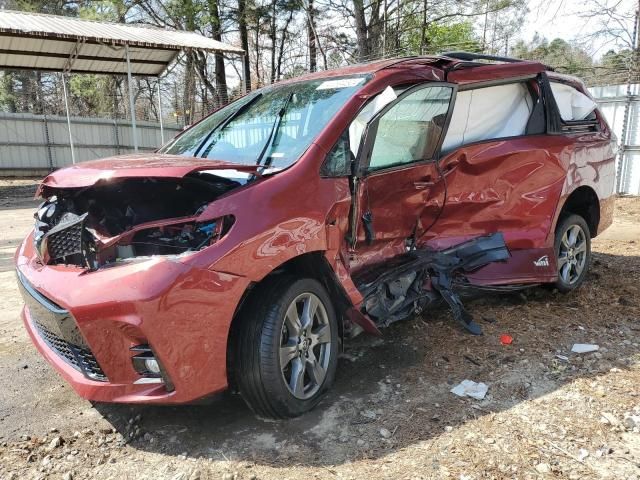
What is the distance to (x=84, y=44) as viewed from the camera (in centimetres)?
1339

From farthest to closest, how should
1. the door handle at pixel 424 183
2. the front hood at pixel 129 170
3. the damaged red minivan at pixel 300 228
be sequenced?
1. the door handle at pixel 424 183
2. the front hood at pixel 129 170
3. the damaged red minivan at pixel 300 228

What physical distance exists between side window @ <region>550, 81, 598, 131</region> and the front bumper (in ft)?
11.6

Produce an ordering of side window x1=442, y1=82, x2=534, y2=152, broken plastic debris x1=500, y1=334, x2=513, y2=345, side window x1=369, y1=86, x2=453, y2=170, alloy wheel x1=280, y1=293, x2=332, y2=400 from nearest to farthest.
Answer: alloy wheel x1=280, y1=293, x2=332, y2=400
side window x1=369, y1=86, x2=453, y2=170
broken plastic debris x1=500, y1=334, x2=513, y2=345
side window x1=442, y1=82, x2=534, y2=152

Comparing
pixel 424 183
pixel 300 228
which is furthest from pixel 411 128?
pixel 300 228

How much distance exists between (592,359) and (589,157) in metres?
1.99

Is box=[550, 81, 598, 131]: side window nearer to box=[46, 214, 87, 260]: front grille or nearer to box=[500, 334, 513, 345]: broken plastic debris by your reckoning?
box=[500, 334, 513, 345]: broken plastic debris

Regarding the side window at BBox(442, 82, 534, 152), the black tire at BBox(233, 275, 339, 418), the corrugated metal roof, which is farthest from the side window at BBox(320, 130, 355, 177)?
the corrugated metal roof

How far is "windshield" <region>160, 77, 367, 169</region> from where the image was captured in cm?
307

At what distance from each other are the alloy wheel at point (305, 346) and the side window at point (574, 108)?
2.97m

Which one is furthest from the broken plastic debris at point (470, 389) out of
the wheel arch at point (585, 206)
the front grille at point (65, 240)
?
the front grille at point (65, 240)

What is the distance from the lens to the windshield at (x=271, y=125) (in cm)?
307

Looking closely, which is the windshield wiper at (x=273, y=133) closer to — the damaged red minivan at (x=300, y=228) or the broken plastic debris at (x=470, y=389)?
the damaged red minivan at (x=300, y=228)

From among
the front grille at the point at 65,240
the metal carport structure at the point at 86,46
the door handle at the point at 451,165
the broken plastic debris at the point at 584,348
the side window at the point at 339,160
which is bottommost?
the broken plastic debris at the point at 584,348

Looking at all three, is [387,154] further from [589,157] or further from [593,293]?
[593,293]
